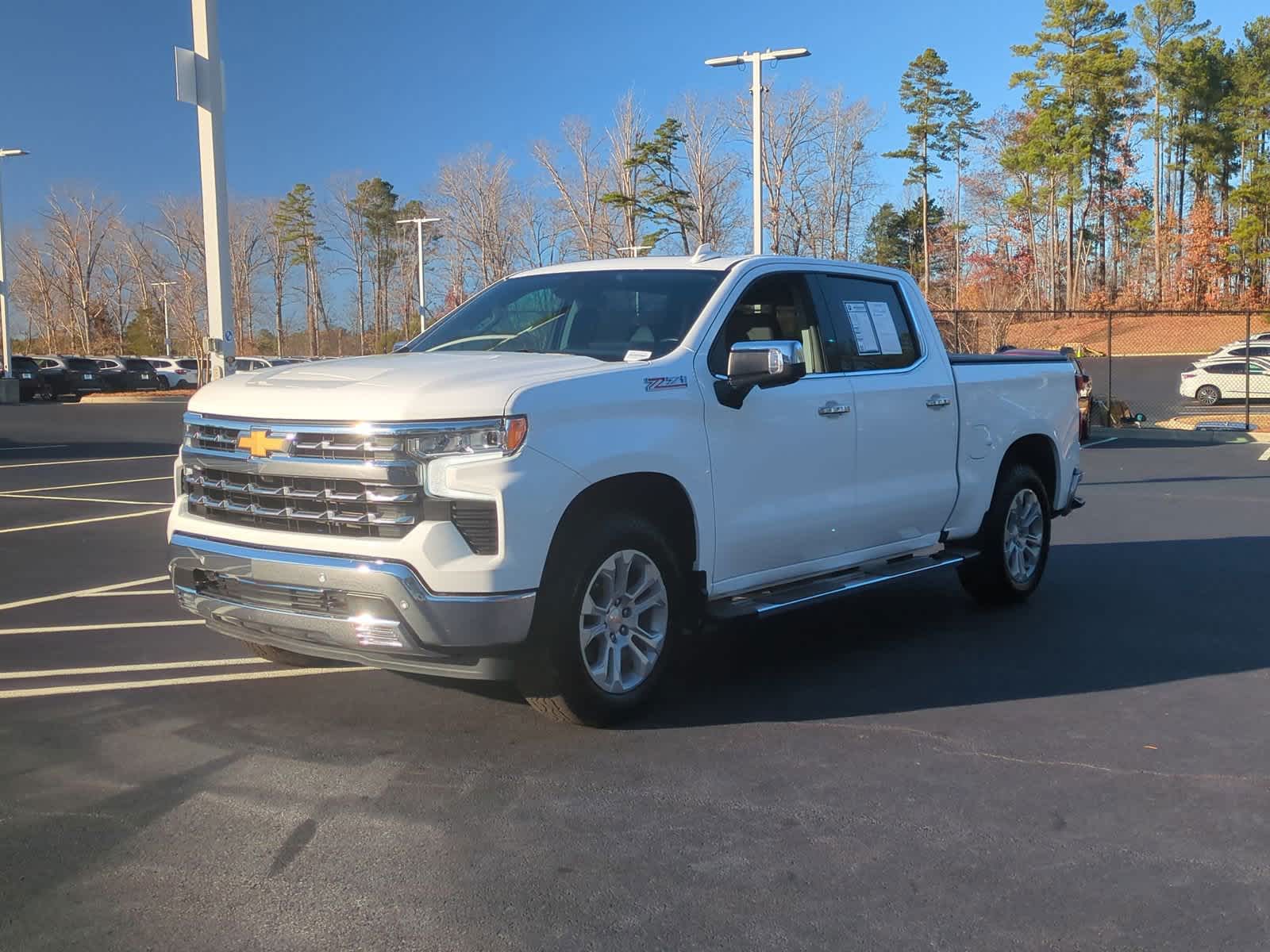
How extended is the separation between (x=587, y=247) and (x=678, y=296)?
54675 millimetres

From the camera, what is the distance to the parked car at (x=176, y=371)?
5759 centimetres

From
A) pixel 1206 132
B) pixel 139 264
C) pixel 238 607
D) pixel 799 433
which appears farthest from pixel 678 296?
pixel 139 264

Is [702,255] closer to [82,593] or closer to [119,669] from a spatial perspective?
[119,669]

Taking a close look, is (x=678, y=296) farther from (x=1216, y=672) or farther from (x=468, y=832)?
(x=1216, y=672)

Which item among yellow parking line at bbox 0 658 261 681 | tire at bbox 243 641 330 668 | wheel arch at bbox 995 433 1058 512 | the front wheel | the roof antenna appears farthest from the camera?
the front wheel

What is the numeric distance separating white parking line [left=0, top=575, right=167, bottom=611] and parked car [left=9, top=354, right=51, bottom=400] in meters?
40.2

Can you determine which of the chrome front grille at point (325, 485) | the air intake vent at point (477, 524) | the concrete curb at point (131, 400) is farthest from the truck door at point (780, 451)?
the concrete curb at point (131, 400)

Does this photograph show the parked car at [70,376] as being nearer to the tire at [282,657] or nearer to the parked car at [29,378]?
the parked car at [29,378]

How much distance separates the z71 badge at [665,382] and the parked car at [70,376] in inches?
1798

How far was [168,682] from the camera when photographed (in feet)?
19.3

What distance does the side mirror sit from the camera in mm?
5395

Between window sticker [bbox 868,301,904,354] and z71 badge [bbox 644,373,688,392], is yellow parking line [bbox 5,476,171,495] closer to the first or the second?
window sticker [bbox 868,301,904,354]

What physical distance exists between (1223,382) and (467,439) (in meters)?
34.8

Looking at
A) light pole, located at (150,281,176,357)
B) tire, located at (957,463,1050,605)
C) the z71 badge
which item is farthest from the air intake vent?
light pole, located at (150,281,176,357)
